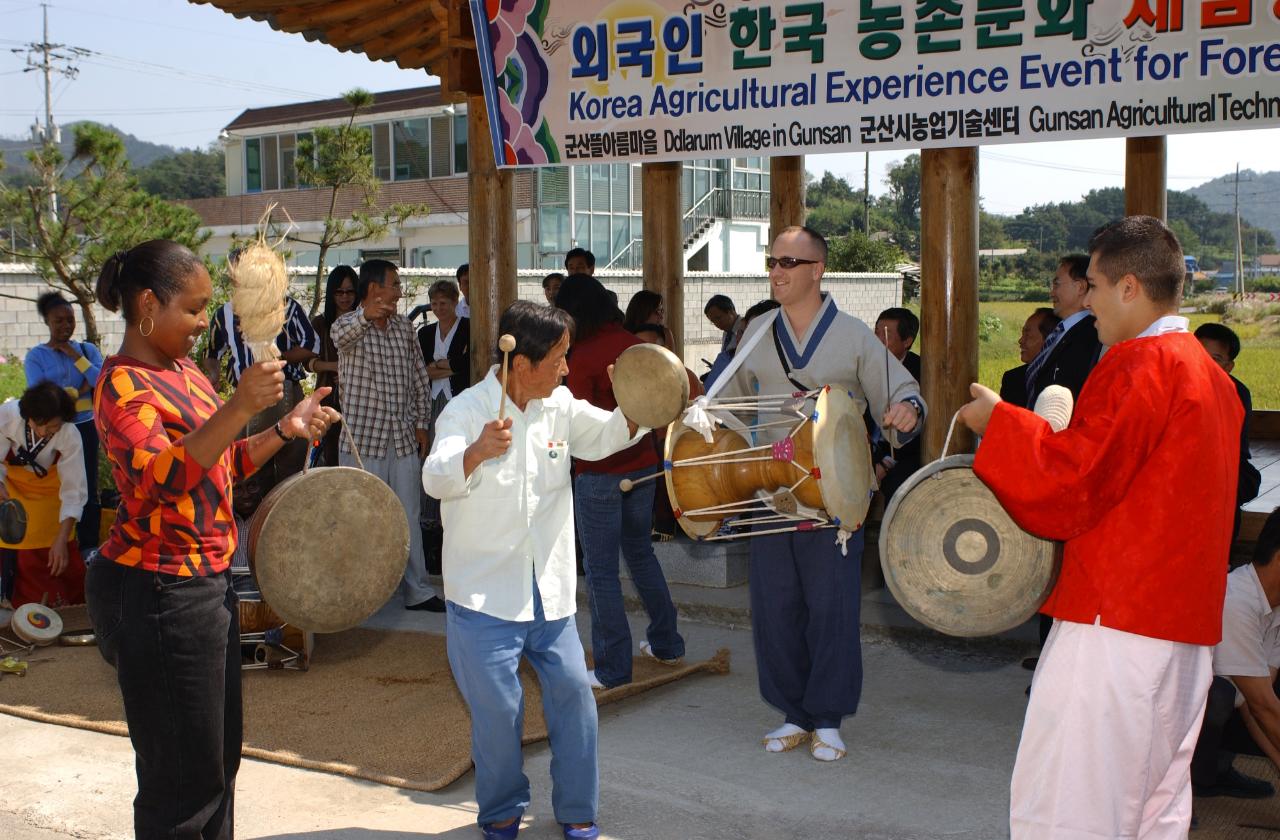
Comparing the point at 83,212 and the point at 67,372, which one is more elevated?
the point at 83,212

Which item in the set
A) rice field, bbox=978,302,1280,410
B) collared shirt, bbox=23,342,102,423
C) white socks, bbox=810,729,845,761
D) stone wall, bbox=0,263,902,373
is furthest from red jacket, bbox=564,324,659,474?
stone wall, bbox=0,263,902,373

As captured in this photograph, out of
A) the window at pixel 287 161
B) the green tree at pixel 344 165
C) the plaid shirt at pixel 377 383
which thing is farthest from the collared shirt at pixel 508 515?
the window at pixel 287 161

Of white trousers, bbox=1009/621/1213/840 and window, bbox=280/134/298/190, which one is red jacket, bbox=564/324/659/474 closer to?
white trousers, bbox=1009/621/1213/840

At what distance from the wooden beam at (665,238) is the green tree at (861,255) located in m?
27.0

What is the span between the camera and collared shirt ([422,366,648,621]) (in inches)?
148

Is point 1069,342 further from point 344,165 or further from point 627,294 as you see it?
point 627,294

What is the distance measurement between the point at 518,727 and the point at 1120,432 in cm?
197

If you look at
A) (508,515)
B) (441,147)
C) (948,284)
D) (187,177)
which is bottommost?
(508,515)

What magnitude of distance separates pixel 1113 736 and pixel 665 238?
5656mm

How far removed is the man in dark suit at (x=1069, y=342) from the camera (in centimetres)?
497

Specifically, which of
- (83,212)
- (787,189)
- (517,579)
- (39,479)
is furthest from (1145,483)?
(83,212)

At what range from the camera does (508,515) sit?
3.80 meters

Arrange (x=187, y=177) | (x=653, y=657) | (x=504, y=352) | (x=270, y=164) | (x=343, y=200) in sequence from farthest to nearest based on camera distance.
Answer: (x=187, y=177) → (x=270, y=164) → (x=343, y=200) → (x=653, y=657) → (x=504, y=352)

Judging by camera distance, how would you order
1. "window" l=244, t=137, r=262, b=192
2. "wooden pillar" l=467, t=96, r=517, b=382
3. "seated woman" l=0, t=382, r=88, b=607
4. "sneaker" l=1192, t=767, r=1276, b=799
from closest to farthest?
1. "sneaker" l=1192, t=767, r=1276, b=799
2. "seated woman" l=0, t=382, r=88, b=607
3. "wooden pillar" l=467, t=96, r=517, b=382
4. "window" l=244, t=137, r=262, b=192
